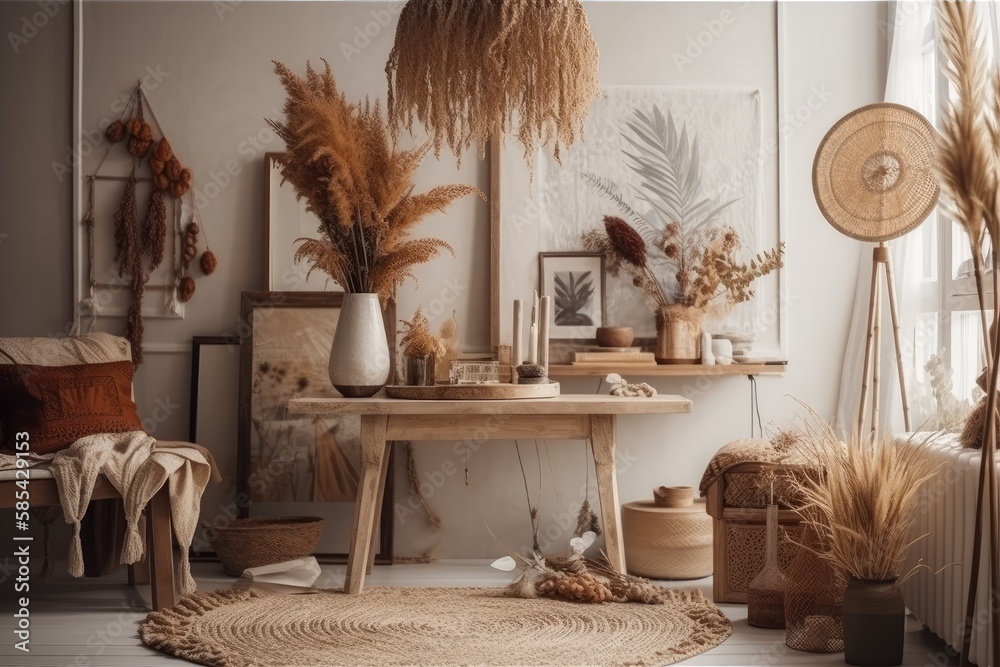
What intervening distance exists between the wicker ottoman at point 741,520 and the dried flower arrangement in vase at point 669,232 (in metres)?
0.96

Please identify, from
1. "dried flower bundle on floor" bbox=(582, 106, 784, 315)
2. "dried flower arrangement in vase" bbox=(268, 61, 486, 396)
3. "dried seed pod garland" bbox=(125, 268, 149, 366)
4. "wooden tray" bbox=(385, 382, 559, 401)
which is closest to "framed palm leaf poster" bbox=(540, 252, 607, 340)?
"dried flower bundle on floor" bbox=(582, 106, 784, 315)

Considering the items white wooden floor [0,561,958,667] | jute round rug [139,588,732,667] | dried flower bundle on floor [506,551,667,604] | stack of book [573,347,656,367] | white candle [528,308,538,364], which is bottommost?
white wooden floor [0,561,958,667]

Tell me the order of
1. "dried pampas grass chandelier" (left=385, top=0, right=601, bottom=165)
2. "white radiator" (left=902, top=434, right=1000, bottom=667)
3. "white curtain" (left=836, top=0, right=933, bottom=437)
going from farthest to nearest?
"white curtain" (left=836, top=0, right=933, bottom=437) → "white radiator" (left=902, top=434, right=1000, bottom=667) → "dried pampas grass chandelier" (left=385, top=0, right=601, bottom=165)

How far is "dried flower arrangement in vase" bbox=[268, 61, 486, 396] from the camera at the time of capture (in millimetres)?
3727

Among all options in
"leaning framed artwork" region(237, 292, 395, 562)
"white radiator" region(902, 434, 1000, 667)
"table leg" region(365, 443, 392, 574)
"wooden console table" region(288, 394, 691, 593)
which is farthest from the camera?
"leaning framed artwork" region(237, 292, 395, 562)

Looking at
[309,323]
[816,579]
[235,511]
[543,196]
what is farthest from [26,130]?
[816,579]

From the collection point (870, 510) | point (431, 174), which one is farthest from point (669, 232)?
point (870, 510)

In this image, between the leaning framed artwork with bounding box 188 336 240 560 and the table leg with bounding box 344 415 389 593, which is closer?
the table leg with bounding box 344 415 389 593

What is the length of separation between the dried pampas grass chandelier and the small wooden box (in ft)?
5.25

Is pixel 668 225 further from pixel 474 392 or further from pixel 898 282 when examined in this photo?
pixel 474 392

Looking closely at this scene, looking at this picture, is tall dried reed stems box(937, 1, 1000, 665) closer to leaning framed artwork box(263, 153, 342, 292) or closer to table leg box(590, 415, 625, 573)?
table leg box(590, 415, 625, 573)

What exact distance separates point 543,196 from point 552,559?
1.69 metres

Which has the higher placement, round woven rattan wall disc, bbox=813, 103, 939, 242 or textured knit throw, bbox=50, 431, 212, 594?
round woven rattan wall disc, bbox=813, 103, 939, 242

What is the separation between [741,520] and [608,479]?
51 cm
